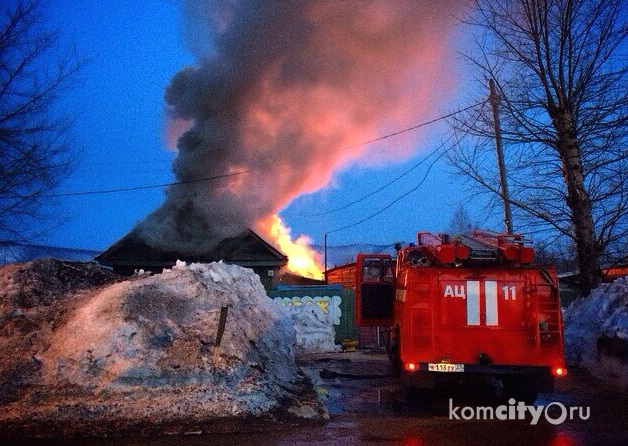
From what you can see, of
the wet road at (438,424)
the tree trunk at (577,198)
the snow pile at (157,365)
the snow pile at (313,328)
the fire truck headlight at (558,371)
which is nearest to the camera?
the wet road at (438,424)

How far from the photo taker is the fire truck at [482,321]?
24.5ft

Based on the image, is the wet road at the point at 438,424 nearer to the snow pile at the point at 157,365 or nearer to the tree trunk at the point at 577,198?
the snow pile at the point at 157,365

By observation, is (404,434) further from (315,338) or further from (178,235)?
(178,235)

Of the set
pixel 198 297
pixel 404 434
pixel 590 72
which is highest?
pixel 590 72

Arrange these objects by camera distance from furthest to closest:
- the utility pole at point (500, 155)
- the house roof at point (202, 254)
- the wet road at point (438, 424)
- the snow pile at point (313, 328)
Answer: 1. the house roof at point (202, 254)
2. the snow pile at point (313, 328)
3. the utility pole at point (500, 155)
4. the wet road at point (438, 424)

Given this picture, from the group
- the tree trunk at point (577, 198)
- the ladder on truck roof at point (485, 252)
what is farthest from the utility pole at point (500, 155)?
the ladder on truck roof at point (485, 252)

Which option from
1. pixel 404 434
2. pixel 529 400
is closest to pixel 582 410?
pixel 529 400

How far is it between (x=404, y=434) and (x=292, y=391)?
1.97m

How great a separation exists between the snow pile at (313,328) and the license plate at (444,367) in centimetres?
850

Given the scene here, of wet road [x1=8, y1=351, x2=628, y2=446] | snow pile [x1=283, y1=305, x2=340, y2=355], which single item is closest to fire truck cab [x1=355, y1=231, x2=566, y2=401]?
wet road [x1=8, y1=351, x2=628, y2=446]

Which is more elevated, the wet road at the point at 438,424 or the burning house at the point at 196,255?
the burning house at the point at 196,255

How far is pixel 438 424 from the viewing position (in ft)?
22.2

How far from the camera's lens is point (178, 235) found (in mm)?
18844

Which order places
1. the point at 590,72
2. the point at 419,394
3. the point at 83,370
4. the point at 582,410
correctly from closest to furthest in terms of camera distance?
the point at 83,370, the point at 582,410, the point at 419,394, the point at 590,72
